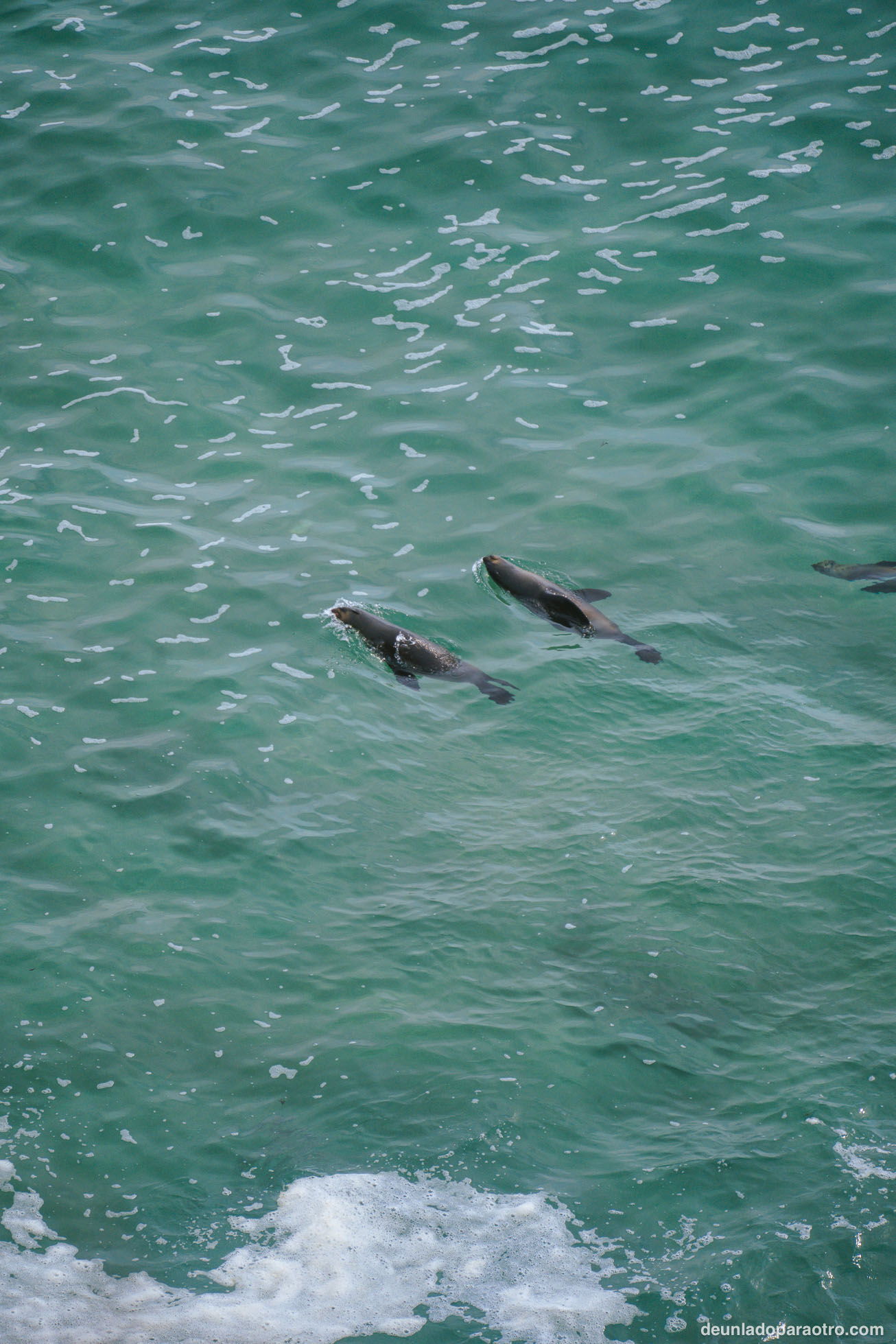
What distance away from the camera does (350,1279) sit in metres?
5.32

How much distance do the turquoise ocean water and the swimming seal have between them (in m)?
0.14

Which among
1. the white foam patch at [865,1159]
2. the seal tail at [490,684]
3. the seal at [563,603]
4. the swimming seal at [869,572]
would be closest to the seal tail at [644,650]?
the seal at [563,603]

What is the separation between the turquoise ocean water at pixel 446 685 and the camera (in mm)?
5465

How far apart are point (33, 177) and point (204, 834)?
979cm

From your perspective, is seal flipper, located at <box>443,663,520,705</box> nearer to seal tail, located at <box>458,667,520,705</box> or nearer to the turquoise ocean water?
seal tail, located at <box>458,667,520,705</box>

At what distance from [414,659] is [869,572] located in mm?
3737

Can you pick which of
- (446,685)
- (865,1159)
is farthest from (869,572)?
(865,1159)

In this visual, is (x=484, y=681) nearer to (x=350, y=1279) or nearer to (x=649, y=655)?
(x=649, y=655)

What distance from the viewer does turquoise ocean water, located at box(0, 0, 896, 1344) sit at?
17.9 feet

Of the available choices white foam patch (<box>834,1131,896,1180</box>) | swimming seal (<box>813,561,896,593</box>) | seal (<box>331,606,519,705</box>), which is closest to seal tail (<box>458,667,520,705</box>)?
seal (<box>331,606,519,705</box>)

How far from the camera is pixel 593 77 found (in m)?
13.8

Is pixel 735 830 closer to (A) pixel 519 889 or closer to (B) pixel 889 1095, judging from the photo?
(A) pixel 519 889

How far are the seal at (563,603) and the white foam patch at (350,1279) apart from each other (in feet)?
13.9

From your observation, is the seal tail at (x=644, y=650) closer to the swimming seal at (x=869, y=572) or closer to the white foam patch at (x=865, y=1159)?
the swimming seal at (x=869, y=572)
